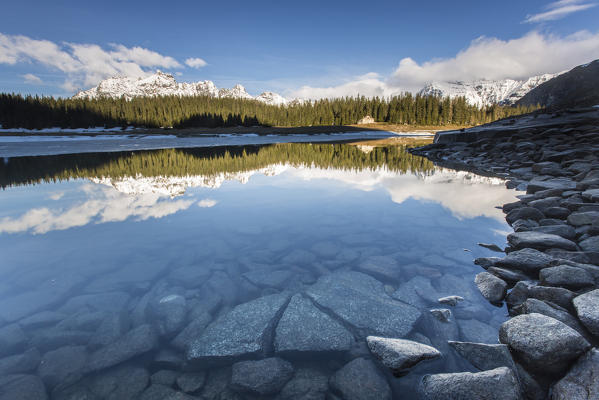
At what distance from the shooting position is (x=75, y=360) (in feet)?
8.34

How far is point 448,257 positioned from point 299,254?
2366 mm

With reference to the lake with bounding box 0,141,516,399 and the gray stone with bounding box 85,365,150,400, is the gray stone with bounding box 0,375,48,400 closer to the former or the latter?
the lake with bounding box 0,141,516,399

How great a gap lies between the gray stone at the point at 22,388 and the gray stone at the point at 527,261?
16.8 feet

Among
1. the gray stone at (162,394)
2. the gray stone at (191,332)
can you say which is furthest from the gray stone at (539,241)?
the gray stone at (162,394)

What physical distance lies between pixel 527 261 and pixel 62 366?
17.3 feet

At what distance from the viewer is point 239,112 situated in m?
102

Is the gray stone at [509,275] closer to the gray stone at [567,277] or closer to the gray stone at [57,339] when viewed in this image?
the gray stone at [567,277]

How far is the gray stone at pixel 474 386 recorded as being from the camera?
1.93 metres

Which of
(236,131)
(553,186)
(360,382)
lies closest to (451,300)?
(360,382)

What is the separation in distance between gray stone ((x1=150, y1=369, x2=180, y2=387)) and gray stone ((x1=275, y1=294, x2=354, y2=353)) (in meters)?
0.88

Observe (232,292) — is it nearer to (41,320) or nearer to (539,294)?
(41,320)

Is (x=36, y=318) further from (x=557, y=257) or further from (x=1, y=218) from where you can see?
(x=557, y=257)

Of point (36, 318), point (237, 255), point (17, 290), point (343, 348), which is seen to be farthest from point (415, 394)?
point (17, 290)

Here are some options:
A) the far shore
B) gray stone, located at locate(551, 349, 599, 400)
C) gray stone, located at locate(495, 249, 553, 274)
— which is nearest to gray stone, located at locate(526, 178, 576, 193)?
gray stone, located at locate(495, 249, 553, 274)
